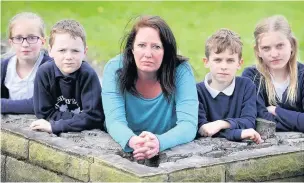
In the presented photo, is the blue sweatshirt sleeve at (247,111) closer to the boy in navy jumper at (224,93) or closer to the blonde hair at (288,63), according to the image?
the boy in navy jumper at (224,93)

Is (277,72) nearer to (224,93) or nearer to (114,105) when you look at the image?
(224,93)

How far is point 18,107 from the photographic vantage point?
26.6ft

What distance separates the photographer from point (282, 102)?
26.2 ft

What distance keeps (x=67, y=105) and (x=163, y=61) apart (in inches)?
32.7

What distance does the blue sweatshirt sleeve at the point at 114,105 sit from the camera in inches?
284

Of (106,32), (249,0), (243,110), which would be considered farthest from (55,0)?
(243,110)

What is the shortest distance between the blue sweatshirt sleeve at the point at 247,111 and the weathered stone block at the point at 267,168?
55cm

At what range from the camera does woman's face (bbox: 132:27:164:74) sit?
730 centimetres

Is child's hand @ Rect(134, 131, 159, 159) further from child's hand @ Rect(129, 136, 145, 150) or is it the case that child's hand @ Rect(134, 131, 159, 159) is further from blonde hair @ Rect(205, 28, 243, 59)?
blonde hair @ Rect(205, 28, 243, 59)

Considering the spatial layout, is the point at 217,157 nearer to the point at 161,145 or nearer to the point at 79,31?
the point at 161,145

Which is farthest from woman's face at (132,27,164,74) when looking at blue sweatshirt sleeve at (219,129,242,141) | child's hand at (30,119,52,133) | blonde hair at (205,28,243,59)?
child's hand at (30,119,52,133)

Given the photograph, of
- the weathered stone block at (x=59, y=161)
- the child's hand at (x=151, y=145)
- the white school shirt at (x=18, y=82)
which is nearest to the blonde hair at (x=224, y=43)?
the child's hand at (x=151, y=145)

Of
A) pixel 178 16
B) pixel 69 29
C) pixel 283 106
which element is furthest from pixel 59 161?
pixel 178 16

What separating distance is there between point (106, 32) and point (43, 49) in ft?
23.9
